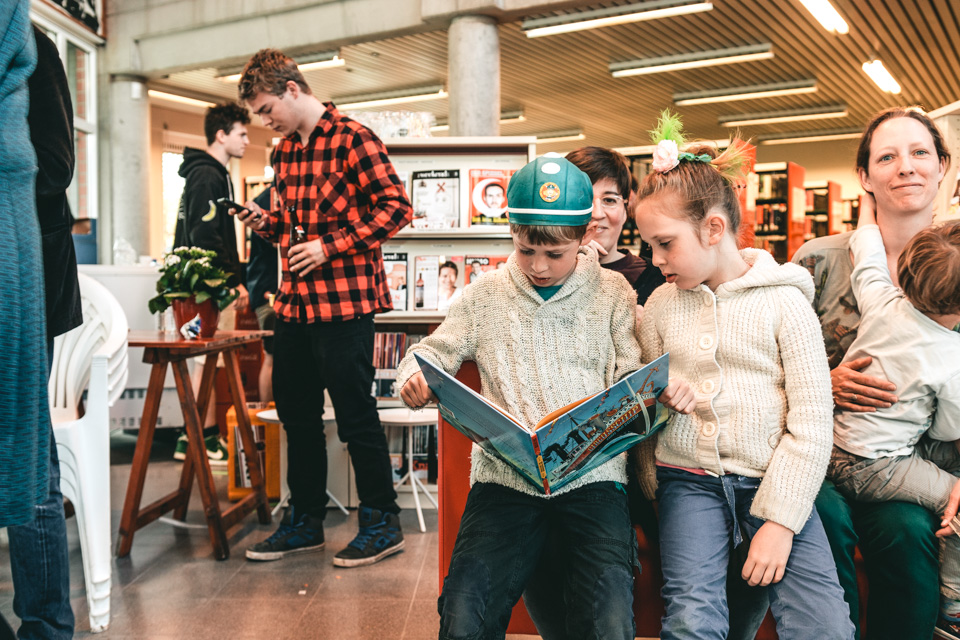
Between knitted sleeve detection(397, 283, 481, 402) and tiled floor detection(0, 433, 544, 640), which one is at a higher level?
knitted sleeve detection(397, 283, 481, 402)

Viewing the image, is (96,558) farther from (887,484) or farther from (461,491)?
(887,484)

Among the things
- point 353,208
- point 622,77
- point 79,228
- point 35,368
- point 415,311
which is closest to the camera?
point 35,368

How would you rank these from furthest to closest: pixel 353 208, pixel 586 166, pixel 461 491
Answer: pixel 353 208 → pixel 586 166 → pixel 461 491

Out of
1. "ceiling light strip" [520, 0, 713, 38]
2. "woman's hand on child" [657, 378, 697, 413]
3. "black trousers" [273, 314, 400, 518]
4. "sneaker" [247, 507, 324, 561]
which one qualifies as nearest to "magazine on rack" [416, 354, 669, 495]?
"woman's hand on child" [657, 378, 697, 413]

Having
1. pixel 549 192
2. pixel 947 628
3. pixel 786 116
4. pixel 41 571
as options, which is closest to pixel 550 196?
pixel 549 192

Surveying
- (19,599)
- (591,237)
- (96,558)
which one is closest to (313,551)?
(96,558)

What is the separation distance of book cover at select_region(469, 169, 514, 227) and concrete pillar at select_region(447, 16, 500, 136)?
2457 millimetres

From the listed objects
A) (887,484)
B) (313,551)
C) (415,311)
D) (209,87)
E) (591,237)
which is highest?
(209,87)

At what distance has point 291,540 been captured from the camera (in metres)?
2.66

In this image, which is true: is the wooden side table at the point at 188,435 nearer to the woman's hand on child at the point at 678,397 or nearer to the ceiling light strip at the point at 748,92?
the woman's hand on child at the point at 678,397

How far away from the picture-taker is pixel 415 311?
3.57 meters

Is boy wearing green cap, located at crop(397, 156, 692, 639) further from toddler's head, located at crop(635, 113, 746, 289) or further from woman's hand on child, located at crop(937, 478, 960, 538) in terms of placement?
woman's hand on child, located at crop(937, 478, 960, 538)

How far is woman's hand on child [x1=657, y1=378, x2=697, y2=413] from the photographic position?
1285mm

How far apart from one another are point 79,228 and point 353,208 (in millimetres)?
4868
